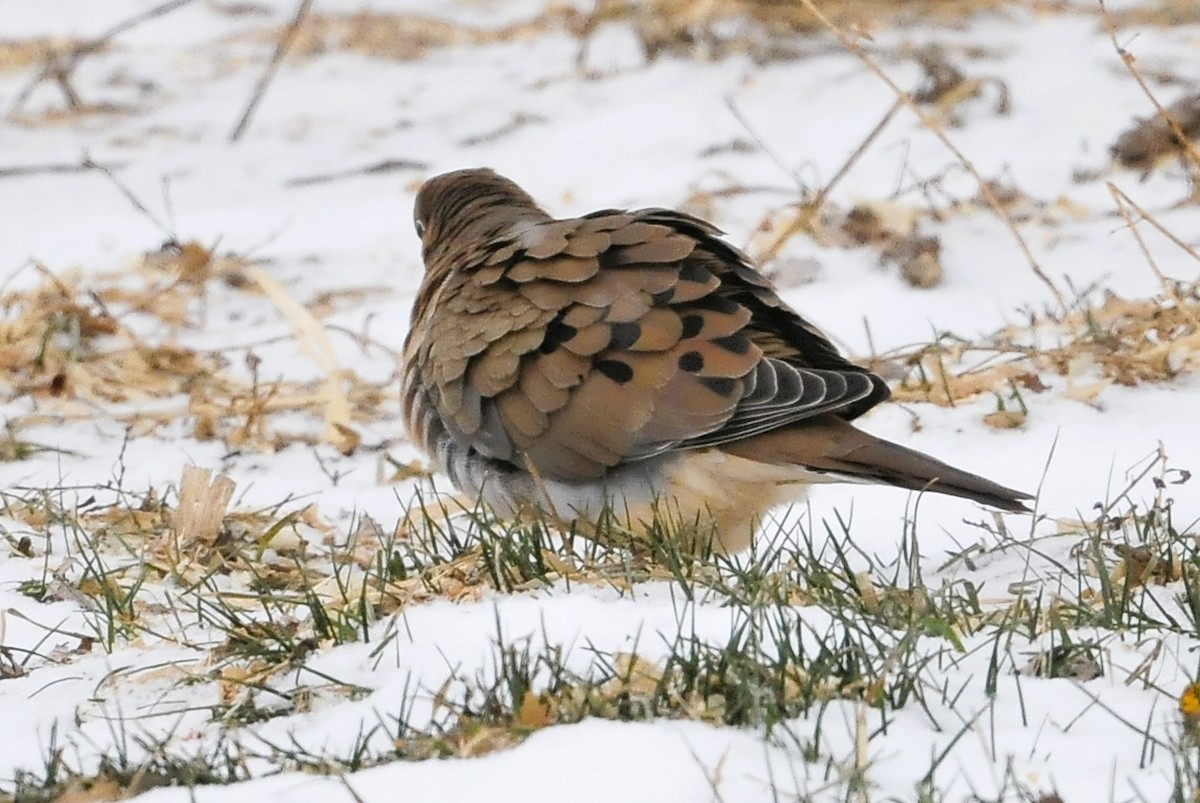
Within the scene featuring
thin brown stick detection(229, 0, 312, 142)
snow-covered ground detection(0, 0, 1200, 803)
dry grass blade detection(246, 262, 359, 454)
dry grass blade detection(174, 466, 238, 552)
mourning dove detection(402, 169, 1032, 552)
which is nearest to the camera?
snow-covered ground detection(0, 0, 1200, 803)

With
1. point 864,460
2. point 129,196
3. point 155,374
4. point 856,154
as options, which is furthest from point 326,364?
point 864,460

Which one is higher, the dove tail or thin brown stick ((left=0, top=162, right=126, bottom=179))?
thin brown stick ((left=0, top=162, right=126, bottom=179))

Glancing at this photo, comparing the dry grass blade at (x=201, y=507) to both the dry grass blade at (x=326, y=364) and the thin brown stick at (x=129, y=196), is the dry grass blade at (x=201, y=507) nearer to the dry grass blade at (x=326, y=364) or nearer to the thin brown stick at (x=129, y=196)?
the dry grass blade at (x=326, y=364)

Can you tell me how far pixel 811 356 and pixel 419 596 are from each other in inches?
50.3

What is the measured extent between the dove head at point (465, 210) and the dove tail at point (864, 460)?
1.51 m

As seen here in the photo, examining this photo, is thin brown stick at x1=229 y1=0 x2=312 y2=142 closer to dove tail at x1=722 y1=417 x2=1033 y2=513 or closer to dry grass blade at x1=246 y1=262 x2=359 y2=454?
A: dry grass blade at x1=246 y1=262 x2=359 y2=454

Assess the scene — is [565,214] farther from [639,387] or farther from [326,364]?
[639,387]

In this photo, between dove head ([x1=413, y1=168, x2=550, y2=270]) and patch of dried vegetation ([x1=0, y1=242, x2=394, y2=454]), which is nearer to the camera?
dove head ([x1=413, y1=168, x2=550, y2=270])

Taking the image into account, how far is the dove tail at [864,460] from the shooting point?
3.74m

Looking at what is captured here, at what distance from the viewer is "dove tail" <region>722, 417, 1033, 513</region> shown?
3.74 meters

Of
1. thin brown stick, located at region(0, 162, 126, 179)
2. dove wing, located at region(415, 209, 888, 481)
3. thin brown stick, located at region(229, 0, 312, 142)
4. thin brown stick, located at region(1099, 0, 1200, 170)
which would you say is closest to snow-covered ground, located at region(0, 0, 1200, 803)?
thin brown stick, located at region(0, 162, 126, 179)

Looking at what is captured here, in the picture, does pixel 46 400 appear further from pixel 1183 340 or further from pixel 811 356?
pixel 1183 340

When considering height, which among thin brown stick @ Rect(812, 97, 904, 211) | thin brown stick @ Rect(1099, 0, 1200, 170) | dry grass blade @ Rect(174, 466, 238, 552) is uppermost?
thin brown stick @ Rect(812, 97, 904, 211)

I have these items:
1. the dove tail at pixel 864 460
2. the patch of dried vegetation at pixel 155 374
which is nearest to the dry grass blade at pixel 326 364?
the patch of dried vegetation at pixel 155 374
